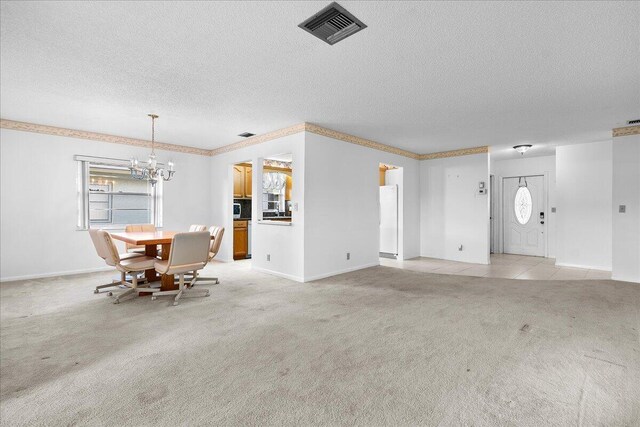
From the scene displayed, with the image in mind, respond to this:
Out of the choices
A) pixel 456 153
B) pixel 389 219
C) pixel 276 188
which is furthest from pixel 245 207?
pixel 456 153

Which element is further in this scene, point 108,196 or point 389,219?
point 389,219

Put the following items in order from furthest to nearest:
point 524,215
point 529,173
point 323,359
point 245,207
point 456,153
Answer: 1. point 524,215
2. point 529,173
3. point 245,207
4. point 456,153
5. point 323,359

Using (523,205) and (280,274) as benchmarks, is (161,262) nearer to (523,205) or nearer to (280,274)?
(280,274)

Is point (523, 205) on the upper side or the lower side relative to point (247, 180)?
lower

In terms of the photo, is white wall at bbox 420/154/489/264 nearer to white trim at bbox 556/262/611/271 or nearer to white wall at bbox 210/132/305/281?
white trim at bbox 556/262/611/271

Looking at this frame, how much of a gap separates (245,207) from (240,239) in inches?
30.4

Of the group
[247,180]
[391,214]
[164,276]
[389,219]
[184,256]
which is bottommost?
[164,276]

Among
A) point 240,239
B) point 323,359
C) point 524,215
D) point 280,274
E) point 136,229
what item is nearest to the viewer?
point 323,359

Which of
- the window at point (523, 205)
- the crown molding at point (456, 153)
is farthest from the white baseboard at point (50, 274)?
the window at point (523, 205)

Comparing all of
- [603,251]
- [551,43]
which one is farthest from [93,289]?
[603,251]

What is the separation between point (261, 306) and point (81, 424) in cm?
213

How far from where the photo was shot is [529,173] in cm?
788

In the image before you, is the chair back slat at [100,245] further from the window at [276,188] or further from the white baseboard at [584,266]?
the white baseboard at [584,266]

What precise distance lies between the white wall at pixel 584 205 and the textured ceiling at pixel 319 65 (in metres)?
1.18
